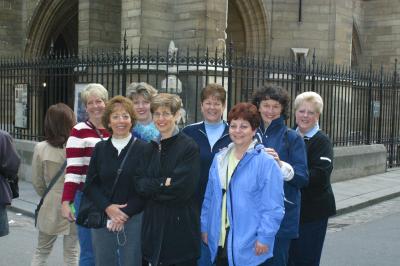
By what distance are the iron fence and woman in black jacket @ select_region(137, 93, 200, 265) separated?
5.79m

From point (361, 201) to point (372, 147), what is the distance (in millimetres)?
3760

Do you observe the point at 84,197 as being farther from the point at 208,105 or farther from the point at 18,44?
the point at 18,44

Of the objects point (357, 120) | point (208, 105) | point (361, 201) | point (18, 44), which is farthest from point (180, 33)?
point (208, 105)

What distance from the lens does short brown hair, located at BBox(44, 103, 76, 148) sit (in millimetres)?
4633

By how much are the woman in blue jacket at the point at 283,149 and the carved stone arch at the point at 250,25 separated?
1256cm

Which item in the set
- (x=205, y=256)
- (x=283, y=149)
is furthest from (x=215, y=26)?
(x=205, y=256)

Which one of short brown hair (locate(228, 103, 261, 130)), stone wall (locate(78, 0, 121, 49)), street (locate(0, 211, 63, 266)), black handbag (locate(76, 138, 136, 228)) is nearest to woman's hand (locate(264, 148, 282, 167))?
short brown hair (locate(228, 103, 261, 130))

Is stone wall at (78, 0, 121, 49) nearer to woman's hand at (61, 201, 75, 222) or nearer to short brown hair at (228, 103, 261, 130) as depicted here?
woman's hand at (61, 201, 75, 222)

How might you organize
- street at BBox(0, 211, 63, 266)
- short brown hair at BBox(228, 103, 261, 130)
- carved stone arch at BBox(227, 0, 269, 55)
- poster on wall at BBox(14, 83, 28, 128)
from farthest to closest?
1. carved stone arch at BBox(227, 0, 269, 55)
2. poster on wall at BBox(14, 83, 28, 128)
3. street at BBox(0, 211, 63, 266)
4. short brown hair at BBox(228, 103, 261, 130)

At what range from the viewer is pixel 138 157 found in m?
3.71

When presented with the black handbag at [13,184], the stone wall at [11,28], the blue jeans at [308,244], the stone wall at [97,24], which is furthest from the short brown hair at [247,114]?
the stone wall at [11,28]

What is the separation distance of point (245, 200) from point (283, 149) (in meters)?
0.60

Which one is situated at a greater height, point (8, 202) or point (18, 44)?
point (18, 44)

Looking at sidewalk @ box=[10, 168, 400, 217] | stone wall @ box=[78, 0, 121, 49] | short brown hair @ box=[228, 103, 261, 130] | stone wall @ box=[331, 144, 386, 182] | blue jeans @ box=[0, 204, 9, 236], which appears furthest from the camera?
stone wall @ box=[78, 0, 121, 49]
